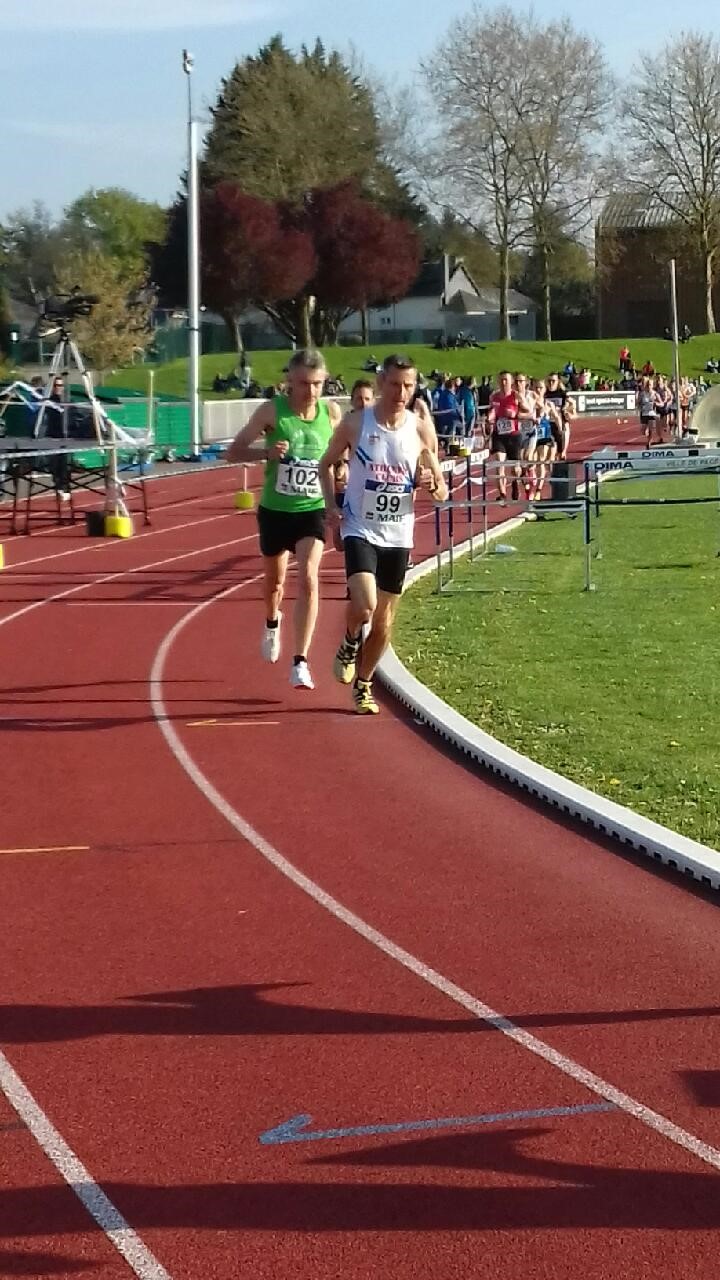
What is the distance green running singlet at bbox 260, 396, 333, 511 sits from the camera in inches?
400

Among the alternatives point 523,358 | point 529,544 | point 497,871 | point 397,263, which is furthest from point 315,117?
point 497,871

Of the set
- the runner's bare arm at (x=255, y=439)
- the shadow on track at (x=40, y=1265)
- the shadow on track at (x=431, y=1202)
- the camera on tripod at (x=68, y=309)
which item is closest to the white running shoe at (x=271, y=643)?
the runner's bare arm at (x=255, y=439)

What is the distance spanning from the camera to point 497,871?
6938 millimetres

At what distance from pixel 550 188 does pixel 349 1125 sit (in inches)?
2859

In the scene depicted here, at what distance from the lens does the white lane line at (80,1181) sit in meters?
3.76

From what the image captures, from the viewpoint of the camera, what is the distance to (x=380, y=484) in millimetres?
9375

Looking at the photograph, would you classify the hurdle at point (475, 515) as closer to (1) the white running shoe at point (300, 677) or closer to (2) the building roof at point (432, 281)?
(1) the white running shoe at point (300, 677)

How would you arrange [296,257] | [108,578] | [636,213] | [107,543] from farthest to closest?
[636,213] < [296,257] < [107,543] < [108,578]

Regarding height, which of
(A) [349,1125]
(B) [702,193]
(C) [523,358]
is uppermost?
(B) [702,193]

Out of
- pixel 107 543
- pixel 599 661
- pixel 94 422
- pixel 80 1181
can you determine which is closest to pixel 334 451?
pixel 599 661

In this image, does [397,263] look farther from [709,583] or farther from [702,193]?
[709,583]

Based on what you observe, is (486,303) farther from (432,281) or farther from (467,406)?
(467,406)

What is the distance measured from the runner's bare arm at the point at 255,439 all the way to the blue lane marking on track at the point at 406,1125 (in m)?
6.03

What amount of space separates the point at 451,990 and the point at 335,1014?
0.42 m
